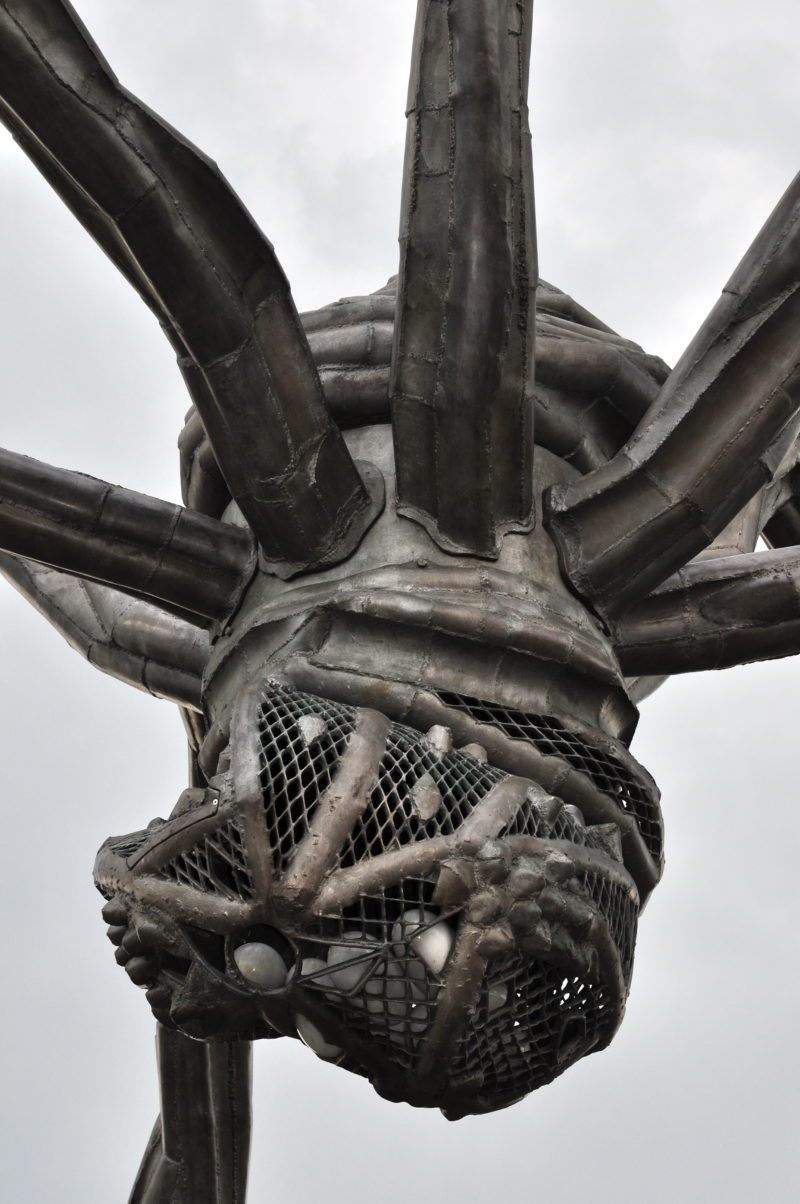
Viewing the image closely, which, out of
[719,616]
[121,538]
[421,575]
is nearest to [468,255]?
[421,575]

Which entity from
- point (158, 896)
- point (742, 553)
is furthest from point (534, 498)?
point (158, 896)

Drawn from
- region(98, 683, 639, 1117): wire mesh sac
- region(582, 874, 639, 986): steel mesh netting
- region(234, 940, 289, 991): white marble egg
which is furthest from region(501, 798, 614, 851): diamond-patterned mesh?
region(234, 940, 289, 991): white marble egg

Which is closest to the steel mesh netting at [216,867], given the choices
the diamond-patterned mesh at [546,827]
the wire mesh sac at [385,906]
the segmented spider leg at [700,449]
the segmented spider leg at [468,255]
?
the wire mesh sac at [385,906]

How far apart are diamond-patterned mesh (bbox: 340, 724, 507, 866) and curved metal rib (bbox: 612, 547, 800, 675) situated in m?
1.17

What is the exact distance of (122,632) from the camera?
7215 millimetres

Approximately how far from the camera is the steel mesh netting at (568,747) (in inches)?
225

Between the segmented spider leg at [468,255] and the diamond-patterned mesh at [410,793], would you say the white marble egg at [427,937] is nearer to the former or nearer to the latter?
the diamond-patterned mesh at [410,793]

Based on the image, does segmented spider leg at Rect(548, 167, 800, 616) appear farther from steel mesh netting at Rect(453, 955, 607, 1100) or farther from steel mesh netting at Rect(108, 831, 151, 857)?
steel mesh netting at Rect(108, 831, 151, 857)

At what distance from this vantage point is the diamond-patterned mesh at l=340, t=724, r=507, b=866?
513 cm

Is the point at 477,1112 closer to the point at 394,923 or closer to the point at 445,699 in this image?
the point at 394,923

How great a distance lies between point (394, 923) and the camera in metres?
5.04

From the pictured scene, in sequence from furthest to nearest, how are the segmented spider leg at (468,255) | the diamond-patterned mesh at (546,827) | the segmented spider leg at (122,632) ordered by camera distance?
1. the segmented spider leg at (122,632)
2. the segmented spider leg at (468,255)
3. the diamond-patterned mesh at (546,827)

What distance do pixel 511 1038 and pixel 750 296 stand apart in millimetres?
2321

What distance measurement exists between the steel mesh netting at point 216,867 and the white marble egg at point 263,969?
0.49ft
